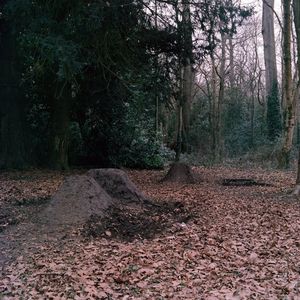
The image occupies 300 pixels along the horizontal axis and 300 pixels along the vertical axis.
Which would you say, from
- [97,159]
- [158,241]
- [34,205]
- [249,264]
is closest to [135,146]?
[97,159]

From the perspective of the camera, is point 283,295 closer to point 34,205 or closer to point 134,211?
point 134,211

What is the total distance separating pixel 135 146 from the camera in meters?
16.7

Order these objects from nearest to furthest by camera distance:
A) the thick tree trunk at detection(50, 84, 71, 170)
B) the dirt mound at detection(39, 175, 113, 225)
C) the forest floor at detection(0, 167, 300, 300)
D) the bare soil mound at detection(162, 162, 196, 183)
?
the forest floor at detection(0, 167, 300, 300), the dirt mound at detection(39, 175, 113, 225), the bare soil mound at detection(162, 162, 196, 183), the thick tree trunk at detection(50, 84, 71, 170)

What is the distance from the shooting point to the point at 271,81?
933 inches

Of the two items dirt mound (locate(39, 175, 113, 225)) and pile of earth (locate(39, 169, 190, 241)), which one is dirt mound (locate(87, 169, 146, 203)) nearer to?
pile of earth (locate(39, 169, 190, 241))

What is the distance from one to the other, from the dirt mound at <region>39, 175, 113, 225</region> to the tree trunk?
16219 millimetres

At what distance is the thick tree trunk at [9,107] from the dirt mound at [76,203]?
6.93 m

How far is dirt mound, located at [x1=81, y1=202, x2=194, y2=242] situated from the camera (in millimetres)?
6461

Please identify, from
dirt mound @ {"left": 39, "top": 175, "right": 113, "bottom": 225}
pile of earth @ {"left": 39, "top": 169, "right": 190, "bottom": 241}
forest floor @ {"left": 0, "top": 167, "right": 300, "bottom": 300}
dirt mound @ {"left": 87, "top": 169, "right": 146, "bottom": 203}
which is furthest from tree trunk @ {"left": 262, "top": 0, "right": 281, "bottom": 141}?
dirt mound @ {"left": 39, "top": 175, "right": 113, "bottom": 225}

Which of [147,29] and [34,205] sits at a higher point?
[147,29]

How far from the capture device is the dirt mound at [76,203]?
677 cm

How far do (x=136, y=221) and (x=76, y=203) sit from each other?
959 millimetres

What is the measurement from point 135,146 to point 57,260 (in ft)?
37.5

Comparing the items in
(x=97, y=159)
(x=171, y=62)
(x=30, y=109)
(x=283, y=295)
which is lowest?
(x=283, y=295)
